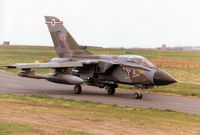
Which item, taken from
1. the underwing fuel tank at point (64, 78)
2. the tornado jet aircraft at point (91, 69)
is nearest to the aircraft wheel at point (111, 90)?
the tornado jet aircraft at point (91, 69)

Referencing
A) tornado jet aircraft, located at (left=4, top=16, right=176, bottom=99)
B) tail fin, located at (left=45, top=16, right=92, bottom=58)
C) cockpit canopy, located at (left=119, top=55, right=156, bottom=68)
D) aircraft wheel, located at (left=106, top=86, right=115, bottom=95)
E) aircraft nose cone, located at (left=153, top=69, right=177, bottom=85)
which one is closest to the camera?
aircraft nose cone, located at (left=153, top=69, right=177, bottom=85)

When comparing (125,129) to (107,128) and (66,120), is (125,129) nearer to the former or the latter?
(107,128)

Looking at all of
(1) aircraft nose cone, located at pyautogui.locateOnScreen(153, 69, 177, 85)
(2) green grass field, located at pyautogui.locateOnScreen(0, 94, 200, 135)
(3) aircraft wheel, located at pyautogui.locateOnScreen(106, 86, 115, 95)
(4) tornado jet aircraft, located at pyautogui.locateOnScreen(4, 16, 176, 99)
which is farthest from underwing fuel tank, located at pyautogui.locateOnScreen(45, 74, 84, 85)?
(2) green grass field, located at pyautogui.locateOnScreen(0, 94, 200, 135)

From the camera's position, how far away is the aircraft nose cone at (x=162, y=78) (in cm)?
1984

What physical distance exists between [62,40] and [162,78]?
31.0 ft

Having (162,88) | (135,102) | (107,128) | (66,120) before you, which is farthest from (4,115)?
(162,88)

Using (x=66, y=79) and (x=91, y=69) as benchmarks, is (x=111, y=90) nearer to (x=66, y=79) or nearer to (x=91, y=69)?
(x=91, y=69)

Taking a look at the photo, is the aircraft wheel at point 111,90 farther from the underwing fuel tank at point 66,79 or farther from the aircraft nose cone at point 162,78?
the aircraft nose cone at point 162,78

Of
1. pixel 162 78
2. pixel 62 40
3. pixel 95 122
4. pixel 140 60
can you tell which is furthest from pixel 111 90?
pixel 95 122

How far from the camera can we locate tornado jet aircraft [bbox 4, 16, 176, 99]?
68.2ft

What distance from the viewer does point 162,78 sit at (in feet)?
65.3

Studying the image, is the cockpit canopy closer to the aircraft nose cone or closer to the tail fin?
the aircraft nose cone

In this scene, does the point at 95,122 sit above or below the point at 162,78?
below

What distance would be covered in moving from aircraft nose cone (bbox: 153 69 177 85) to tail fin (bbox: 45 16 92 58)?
716cm
